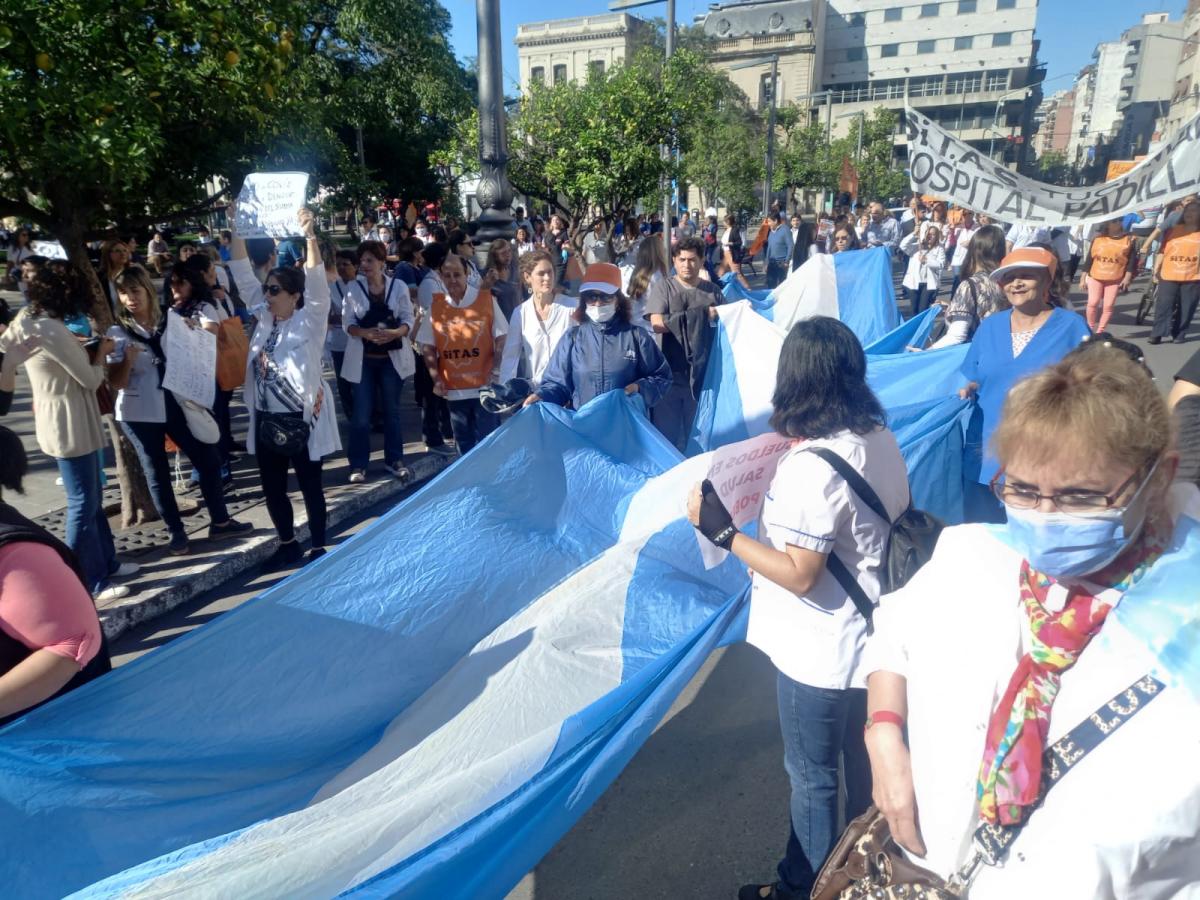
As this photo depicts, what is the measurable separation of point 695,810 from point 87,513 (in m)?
3.50

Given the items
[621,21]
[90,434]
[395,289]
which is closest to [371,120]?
[395,289]

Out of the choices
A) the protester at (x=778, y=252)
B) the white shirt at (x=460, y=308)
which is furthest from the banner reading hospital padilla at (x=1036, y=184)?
the protester at (x=778, y=252)

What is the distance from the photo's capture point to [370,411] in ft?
22.4

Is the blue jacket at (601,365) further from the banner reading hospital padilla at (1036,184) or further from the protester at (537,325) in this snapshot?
the banner reading hospital padilla at (1036,184)

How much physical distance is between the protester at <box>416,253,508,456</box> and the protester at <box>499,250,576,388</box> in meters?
0.37

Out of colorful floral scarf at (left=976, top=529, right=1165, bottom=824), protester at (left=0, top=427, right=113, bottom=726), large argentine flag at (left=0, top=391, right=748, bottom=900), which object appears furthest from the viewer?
protester at (left=0, top=427, right=113, bottom=726)

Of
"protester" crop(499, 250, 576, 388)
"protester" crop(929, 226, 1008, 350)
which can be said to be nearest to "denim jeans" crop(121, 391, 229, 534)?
"protester" crop(499, 250, 576, 388)

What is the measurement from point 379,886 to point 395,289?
5.68 meters

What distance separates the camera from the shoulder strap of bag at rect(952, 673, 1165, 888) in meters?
1.23

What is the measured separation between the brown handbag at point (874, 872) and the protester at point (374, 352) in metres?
5.47

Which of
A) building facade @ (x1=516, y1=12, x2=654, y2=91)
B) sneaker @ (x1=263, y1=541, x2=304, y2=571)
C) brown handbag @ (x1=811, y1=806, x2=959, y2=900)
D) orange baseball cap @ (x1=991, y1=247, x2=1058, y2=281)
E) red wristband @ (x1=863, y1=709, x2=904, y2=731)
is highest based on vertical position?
building facade @ (x1=516, y1=12, x2=654, y2=91)

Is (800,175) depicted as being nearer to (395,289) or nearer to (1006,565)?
(395,289)

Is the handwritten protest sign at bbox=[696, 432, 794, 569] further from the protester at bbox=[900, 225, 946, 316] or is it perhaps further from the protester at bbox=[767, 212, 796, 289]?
the protester at bbox=[767, 212, 796, 289]

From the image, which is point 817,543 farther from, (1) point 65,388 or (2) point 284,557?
(2) point 284,557
